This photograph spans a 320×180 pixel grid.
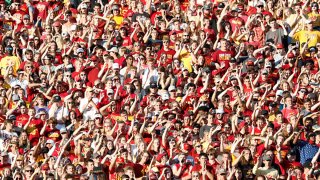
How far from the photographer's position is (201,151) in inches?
1350

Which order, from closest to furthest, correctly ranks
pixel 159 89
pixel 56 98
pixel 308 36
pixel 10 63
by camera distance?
1. pixel 56 98
2. pixel 159 89
3. pixel 10 63
4. pixel 308 36

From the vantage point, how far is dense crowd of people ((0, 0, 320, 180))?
34.2 metres

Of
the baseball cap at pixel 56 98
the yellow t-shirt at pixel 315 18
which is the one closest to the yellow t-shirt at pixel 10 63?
the baseball cap at pixel 56 98

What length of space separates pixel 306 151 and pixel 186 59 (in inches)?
174

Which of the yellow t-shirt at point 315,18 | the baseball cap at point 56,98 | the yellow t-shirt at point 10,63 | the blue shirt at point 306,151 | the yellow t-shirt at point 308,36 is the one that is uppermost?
the yellow t-shirt at point 315,18

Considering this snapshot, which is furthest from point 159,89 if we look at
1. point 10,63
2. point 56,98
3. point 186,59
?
point 10,63

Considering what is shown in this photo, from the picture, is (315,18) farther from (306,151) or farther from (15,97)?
(15,97)

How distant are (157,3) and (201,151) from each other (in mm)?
6683

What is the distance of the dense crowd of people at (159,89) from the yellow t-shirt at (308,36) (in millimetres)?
39

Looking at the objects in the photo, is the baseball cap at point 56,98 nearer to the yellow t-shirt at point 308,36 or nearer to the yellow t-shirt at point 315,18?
the yellow t-shirt at point 308,36

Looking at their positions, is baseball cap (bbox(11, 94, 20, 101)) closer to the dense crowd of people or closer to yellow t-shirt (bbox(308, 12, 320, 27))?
the dense crowd of people

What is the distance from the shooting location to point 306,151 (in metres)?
34.7

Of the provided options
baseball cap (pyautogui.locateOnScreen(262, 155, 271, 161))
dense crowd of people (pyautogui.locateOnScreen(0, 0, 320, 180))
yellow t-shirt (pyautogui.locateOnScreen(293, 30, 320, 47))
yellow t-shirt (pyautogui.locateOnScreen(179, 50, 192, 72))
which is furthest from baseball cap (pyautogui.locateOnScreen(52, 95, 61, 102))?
yellow t-shirt (pyautogui.locateOnScreen(293, 30, 320, 47))

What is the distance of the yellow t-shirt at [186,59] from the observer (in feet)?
124
